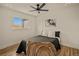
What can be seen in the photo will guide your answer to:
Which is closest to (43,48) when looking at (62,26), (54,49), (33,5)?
(54,49)

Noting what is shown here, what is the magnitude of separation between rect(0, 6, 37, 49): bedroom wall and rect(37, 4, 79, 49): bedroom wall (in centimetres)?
11

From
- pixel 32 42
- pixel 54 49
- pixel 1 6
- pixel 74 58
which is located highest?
pixel 1 6

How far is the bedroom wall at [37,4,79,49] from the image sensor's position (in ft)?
4.84

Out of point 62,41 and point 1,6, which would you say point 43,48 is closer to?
point 62,41

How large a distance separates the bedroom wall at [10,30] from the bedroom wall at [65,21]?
115 millimetres

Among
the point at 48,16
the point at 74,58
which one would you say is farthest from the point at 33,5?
the point at 74,58

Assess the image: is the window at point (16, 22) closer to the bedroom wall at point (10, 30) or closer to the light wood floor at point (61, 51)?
the bedroom wall at point (10, 30)

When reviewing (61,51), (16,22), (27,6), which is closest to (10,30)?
(16,22)

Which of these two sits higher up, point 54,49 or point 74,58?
point 54,49

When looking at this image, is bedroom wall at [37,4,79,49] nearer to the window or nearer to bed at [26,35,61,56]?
bed at [26,35,61,56]

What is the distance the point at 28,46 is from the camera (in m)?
1.52

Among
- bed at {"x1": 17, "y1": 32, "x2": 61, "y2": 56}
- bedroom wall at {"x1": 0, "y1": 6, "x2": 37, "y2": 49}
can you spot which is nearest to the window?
bedroom wall at {"x1": 0, "y1": 6, "x2": 37, "y2": 49}

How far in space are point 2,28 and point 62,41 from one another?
0.85 m

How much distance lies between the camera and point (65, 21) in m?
1.51
